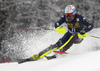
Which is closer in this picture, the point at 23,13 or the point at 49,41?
the point at 49,41

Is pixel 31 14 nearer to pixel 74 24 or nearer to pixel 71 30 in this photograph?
pixel 71 30

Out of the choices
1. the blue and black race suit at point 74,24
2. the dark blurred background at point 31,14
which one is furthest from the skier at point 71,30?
the dark blurred background at point 31,14

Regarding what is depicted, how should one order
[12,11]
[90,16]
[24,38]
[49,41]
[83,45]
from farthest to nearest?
[90,16]
[12,11]
[24,38]
[49,41]
[83,45]

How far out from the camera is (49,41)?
7941mm

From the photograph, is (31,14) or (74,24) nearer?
(74,24)

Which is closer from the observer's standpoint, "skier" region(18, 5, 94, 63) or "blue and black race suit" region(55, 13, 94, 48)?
"skier" region(18, 5, 94, 63)

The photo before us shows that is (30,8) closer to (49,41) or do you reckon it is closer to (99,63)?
(49,41)

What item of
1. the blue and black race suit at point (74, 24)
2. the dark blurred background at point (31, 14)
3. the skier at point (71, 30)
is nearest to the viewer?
the skier at point (71, 30)

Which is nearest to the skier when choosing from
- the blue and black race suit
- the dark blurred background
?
the blue and black race suit

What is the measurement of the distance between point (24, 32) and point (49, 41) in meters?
3.59

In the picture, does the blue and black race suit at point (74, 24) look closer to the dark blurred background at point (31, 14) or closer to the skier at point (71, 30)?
the skier at point (71, 30)

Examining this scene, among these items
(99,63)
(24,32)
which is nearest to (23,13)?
(24,32)

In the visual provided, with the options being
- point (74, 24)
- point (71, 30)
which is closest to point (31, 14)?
point (71, 30)

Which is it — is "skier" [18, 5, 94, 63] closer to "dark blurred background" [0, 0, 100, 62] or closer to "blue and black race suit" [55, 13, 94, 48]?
"blue and black race suit" [55, 13, 94, 48]
